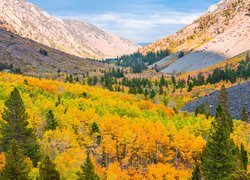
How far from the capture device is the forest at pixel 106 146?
222ft

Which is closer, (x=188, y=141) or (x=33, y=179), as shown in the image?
(x=33, y=179)

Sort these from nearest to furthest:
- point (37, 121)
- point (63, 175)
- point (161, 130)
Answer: point (63, 175), point (37, 121), point (161, 130)

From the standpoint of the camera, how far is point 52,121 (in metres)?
106

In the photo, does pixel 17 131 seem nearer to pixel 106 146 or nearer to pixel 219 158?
pixel 106 146

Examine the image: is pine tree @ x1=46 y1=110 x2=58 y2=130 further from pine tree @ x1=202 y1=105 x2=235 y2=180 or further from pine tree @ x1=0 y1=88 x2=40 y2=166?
pine tree @ x1=202 y1=105 x2=235 y2=180

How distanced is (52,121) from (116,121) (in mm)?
25001

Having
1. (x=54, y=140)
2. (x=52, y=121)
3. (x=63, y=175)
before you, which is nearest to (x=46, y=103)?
(x=52, y=121)

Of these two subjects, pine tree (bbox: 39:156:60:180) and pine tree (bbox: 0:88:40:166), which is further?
pine tree (bbox: 0:88:40:166)

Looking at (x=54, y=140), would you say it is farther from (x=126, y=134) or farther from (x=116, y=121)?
(x=116, y=121)

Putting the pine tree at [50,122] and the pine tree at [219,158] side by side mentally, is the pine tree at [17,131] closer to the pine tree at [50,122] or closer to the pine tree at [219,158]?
the pine tree at [50,122]

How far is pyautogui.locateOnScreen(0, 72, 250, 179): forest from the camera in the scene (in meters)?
67.6

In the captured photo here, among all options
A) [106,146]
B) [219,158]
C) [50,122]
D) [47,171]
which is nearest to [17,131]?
[47,171]

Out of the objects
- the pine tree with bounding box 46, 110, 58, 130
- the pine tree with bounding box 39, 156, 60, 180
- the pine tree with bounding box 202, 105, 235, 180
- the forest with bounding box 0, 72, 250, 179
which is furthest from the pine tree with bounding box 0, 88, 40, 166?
the pine tree with bounding box 202, 105, 235, 180

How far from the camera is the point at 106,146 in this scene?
106 meters
